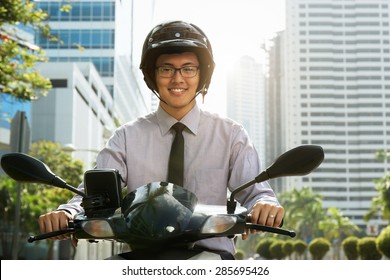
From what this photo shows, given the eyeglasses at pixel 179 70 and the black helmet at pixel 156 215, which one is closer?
the black helmet at pixel 156 215

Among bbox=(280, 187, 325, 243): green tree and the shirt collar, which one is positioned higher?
the shirt collar

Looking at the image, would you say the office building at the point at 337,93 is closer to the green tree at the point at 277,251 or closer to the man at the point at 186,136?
the green tree at the point at 277,251

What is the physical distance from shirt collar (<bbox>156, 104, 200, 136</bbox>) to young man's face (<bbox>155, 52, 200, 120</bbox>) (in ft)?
0.12

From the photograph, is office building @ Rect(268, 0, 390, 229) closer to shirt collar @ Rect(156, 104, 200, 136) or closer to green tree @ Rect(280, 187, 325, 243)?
green tree @ Rect(280, 187, 325, 243)

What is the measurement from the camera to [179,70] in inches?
90.4

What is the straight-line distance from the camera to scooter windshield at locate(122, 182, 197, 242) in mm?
1546

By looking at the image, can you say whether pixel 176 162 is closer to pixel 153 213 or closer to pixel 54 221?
pixel 54 221

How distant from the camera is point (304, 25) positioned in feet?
312

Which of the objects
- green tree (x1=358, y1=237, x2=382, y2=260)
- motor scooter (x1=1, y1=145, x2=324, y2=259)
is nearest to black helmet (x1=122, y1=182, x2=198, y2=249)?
motor scooter (x1=1, y1=145, x2=324, y2=259)

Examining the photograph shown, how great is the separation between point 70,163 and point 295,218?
52692 mm

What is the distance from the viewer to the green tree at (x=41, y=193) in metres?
26.6

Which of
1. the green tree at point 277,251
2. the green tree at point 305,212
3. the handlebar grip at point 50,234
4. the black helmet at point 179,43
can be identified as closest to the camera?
the handlebar grip at point 50,234

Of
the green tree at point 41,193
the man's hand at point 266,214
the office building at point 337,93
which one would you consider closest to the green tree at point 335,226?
the office building at point 337,93
